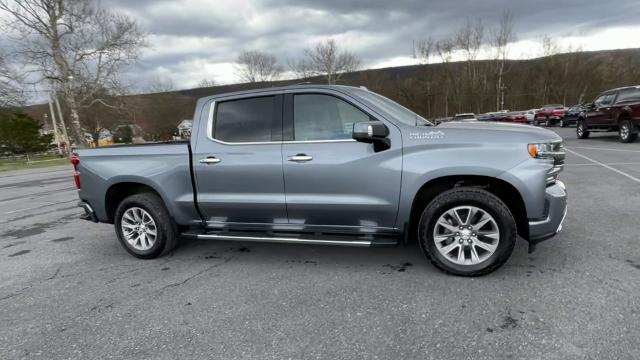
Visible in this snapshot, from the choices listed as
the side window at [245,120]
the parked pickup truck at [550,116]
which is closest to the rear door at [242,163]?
the side window at [245,120]

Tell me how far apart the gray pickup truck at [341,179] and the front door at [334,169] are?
0.03 ft

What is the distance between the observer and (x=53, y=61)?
2664cm

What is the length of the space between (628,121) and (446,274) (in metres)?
14.0

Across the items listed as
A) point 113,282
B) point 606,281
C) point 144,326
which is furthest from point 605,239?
point 113,282

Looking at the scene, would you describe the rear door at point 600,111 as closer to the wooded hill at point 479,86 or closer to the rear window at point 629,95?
the rear window at point 629,95

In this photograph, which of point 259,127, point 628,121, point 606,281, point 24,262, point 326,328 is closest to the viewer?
point 326,328

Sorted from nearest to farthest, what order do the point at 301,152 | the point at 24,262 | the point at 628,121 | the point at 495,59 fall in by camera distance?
the point at 301,152
the point at 24,262
the point at 628,121
the point at 495,59

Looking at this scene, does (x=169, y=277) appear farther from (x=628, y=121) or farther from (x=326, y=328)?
(x=628, y=121)

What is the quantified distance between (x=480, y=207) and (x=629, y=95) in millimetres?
14145

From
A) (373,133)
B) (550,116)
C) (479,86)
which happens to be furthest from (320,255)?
(479,86)

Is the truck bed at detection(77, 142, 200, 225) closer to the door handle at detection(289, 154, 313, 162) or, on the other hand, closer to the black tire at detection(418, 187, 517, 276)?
the door handle at detection(289, 154, 313, 162)

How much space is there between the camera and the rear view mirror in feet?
10.8

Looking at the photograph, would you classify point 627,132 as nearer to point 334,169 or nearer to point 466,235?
point 466,235

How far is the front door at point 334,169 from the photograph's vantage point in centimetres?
352
